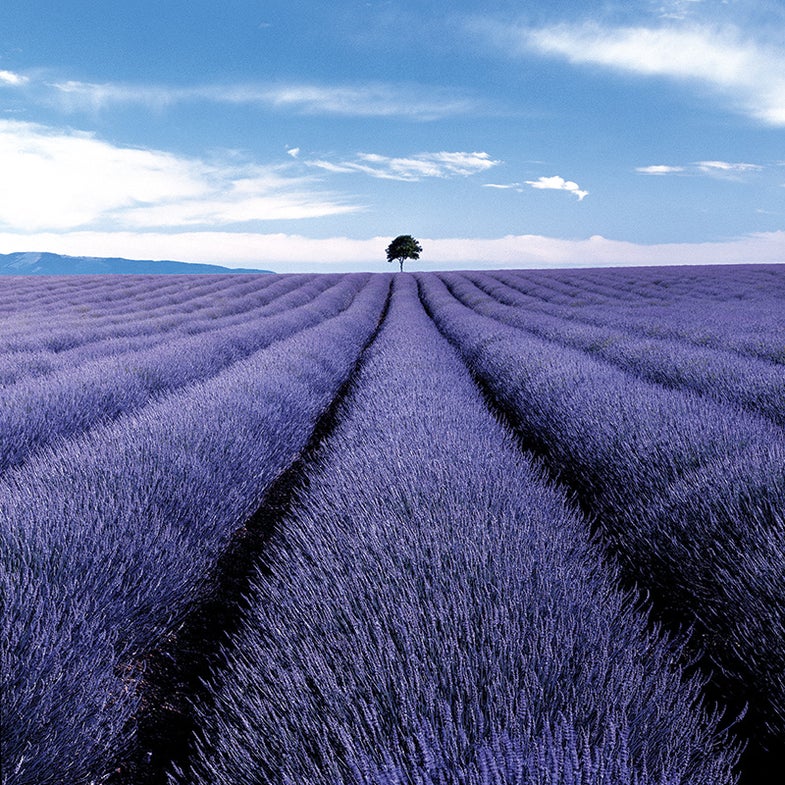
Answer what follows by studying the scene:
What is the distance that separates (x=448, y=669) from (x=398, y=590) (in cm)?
33

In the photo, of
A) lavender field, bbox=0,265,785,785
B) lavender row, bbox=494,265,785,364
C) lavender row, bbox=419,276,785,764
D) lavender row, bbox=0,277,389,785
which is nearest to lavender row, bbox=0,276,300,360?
lavender field, bbox=0,265,785,785

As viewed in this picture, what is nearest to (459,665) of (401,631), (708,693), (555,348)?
(401,631)

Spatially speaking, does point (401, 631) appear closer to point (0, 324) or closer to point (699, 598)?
point (699, 598)

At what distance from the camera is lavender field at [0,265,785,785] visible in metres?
1.08

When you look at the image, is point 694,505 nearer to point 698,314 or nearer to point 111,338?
point 111,338

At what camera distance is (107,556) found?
6.15ft

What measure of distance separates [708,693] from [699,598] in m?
0.32

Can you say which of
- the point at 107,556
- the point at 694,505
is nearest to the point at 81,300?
the point at 107,556

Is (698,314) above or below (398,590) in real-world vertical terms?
below

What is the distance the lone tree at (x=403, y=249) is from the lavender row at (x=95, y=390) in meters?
41.1

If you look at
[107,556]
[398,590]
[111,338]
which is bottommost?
[111,338]

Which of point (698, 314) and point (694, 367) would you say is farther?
point (698, 314)

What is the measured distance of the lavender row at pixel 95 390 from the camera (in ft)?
11.5

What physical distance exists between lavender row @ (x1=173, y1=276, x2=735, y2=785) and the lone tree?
152 feet
